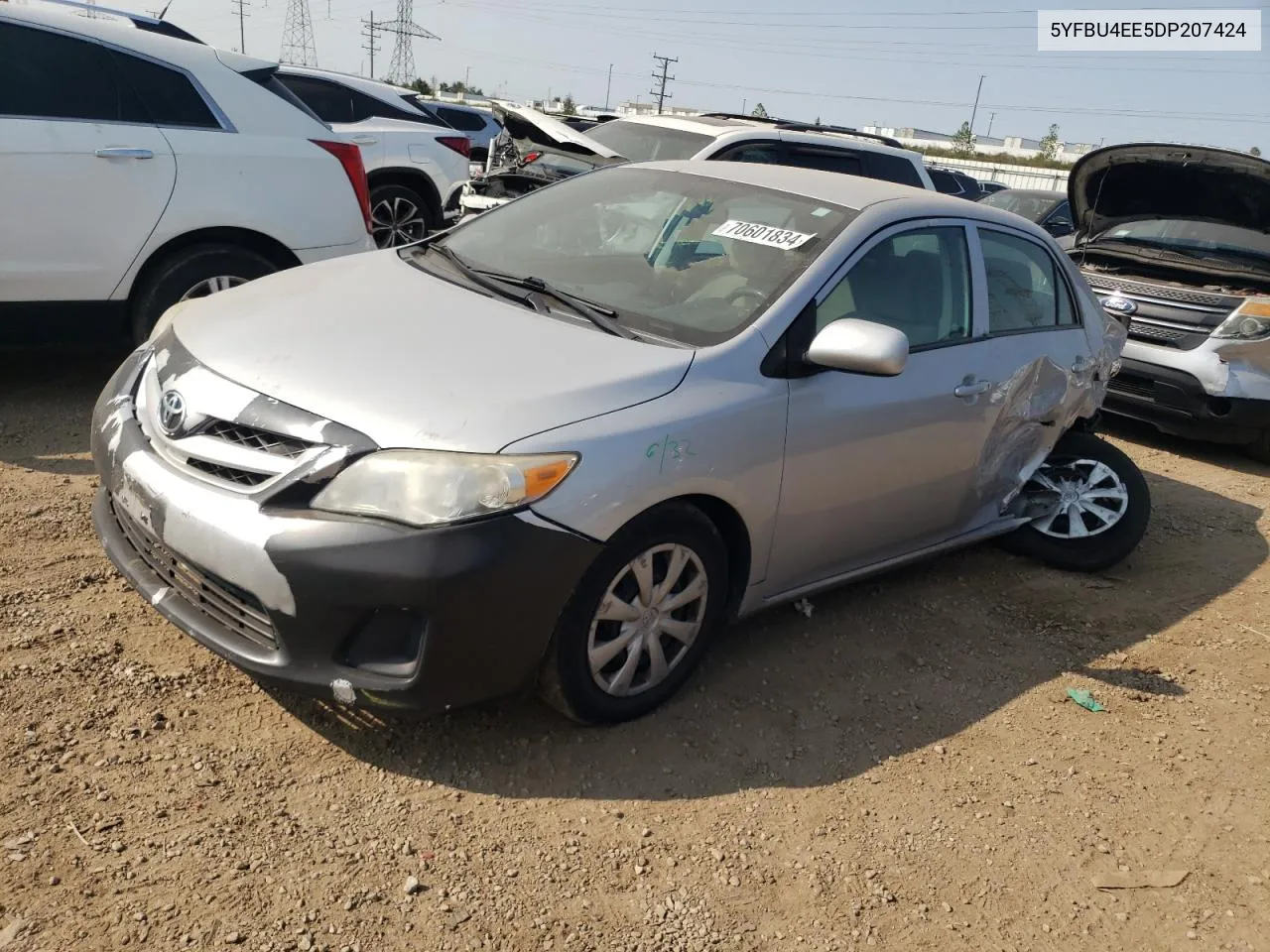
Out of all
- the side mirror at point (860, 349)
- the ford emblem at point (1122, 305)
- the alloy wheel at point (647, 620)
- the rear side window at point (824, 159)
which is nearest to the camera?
the alloy wheel at point (647, 620)

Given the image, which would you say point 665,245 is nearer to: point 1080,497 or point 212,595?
point 212,595

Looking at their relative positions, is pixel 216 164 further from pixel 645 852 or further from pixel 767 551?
pixel 645 852

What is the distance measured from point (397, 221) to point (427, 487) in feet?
23.9

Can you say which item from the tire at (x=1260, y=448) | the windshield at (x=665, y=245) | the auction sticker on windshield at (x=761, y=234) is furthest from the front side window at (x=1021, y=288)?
the tire at (x=1260, y=448)

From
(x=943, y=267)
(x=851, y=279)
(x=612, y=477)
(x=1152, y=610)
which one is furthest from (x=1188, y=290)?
(x=612, y=477)

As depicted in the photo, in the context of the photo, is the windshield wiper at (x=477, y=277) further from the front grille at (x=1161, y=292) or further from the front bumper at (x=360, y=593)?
the front grille at (x=1161, y=292)

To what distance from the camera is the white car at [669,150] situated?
7.78 meters

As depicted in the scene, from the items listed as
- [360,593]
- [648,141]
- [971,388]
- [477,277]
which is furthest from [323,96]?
[360,593]

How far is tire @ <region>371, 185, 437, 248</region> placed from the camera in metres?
9.05

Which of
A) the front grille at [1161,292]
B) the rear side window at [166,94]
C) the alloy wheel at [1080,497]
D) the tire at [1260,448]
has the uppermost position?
the rear side window at [166,94]

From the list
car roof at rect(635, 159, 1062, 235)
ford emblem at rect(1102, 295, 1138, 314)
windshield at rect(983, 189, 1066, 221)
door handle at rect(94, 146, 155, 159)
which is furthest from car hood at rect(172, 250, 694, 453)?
windshield at rect(983, 189, 1066, 221)

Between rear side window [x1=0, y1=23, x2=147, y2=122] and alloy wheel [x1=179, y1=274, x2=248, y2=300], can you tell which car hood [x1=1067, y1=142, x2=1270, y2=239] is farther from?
rear side window [x1=0, y1=23, x2=147, y2=122]

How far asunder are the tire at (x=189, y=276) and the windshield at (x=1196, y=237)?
20.3ft

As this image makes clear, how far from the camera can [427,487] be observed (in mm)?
2502
